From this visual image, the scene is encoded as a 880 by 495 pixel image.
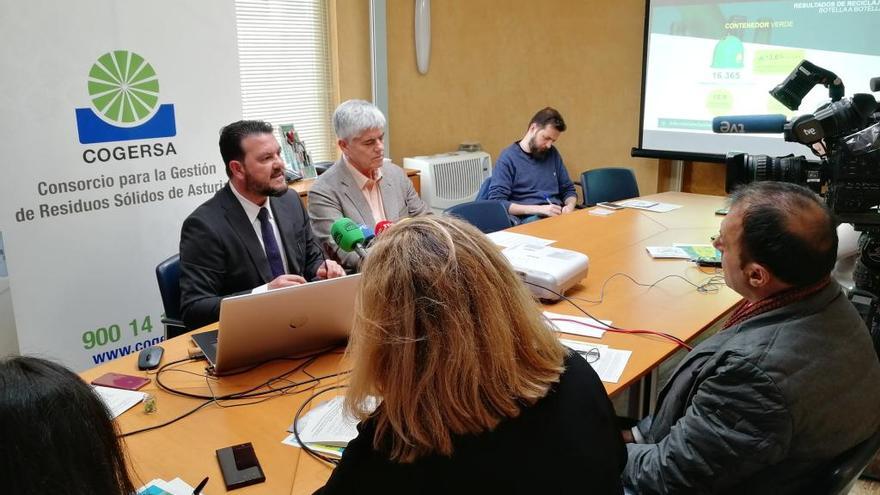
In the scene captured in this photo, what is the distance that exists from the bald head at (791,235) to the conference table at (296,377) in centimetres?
51

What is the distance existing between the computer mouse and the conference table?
1.0 inches

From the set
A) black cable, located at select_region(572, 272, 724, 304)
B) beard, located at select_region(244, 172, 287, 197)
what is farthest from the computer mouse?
black cable, located at select_region(572, 272, 724, 304)

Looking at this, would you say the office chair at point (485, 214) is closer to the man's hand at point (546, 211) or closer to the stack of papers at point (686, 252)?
the man's hand at point (546, 211)

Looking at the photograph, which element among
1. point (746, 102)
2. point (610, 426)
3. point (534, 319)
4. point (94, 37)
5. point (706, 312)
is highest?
point (94, 37)

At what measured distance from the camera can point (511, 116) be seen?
5.73 meters

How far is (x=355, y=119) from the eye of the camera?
3012mm

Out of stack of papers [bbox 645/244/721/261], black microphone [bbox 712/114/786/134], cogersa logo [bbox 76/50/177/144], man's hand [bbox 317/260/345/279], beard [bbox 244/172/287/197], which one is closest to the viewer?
man's hand [bbox 317/260/345/279]

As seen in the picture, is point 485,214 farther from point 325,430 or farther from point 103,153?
point 325,430

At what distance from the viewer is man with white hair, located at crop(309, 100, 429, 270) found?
9.96ft

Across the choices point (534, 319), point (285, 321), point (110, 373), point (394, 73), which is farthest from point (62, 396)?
point (394, 73)

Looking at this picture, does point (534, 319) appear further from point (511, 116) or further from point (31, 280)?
point (511, 116)

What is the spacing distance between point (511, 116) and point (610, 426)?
4720 mm

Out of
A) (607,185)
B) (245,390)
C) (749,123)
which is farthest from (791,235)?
(607,185)

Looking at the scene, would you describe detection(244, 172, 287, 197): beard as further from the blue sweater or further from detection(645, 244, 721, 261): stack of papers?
the blue sweater
